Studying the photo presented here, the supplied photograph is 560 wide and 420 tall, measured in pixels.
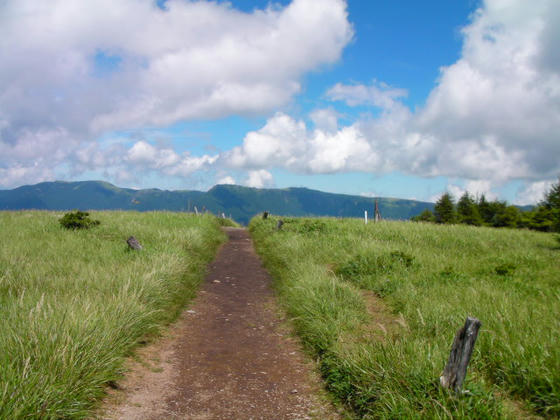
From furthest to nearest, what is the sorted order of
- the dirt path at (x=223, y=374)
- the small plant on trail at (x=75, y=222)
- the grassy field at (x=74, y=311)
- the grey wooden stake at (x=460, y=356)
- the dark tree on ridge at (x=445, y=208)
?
the dark tree on ridge at (x=445, y=208), the small plant on trail at (x=75, y=222), the dirt path at (x=223, y=374), the grassy field at (x=74, y=311), the grey wooden stake at (x=460, y=356)

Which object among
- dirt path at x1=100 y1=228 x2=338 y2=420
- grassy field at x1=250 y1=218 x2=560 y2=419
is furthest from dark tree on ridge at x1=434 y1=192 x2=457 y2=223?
dirt path at x1=100 y1=228 x2=338 y2=420

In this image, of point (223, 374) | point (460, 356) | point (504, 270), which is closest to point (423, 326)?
point (460, 356)

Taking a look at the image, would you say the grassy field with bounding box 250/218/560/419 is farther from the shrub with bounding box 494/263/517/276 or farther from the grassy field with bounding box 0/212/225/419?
the grassy field with bounding box 0/212/225/419

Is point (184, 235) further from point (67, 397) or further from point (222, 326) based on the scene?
point (67, 397)

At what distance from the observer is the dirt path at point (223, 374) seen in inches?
173

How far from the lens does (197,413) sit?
14.1 ft

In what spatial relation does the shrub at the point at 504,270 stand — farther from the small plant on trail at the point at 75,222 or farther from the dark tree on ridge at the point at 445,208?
the dark tree on ridge at the point at 445,208

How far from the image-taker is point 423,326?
574cm

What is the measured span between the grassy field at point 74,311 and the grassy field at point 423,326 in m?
2.93

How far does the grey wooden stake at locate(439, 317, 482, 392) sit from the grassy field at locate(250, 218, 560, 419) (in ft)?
0.44

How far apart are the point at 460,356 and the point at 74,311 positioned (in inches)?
205

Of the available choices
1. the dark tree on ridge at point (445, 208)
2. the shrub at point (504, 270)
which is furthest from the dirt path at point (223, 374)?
the dark tree on ridge at point (445, 208)

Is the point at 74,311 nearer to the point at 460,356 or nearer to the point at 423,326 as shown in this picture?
the point at 460,356

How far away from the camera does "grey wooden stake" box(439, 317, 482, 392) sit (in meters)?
3.51
